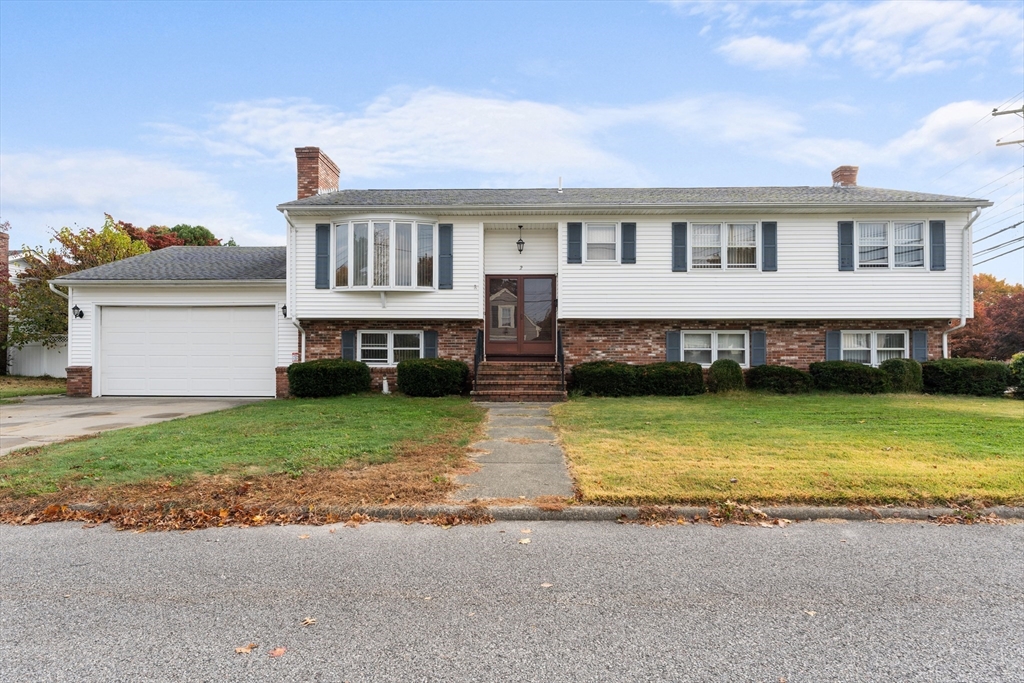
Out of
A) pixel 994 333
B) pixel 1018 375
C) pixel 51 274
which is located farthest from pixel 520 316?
pixel 994 333

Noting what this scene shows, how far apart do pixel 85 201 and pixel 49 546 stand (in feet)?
85.3

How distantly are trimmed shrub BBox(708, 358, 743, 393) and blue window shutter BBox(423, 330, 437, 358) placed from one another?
6933 mm

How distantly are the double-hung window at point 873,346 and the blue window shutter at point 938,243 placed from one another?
6.06 ft

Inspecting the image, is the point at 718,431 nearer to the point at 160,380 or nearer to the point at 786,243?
the point at 786,243

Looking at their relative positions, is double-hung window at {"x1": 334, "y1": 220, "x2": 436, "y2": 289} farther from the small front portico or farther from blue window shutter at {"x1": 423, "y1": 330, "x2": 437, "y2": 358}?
the small front portico

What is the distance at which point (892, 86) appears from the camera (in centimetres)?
1386

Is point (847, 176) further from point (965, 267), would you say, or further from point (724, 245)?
point (724, 245)

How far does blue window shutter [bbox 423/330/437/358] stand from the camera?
14.9 m

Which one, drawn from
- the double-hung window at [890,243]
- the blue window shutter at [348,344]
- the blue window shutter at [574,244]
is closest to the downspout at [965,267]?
the double-hung window at [890,243]

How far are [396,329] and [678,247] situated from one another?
7516mm

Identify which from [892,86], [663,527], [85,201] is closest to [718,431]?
[663,527]

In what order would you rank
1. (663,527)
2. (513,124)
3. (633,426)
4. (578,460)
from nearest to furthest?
(663,527) → (578,460) → (633,426) → (513,124)

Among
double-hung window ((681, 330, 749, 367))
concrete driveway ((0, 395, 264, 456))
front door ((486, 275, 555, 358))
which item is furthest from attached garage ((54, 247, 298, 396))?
double-hung window ((681, 330, 749, 367))

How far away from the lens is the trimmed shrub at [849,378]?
1336 cm
